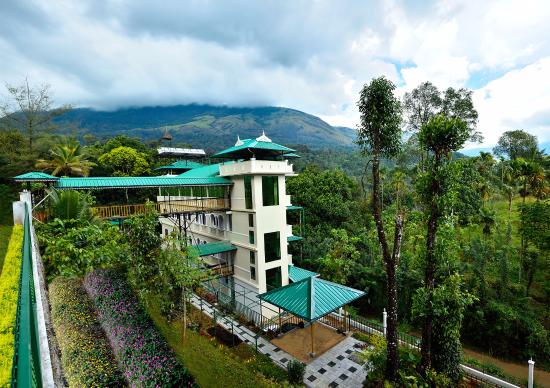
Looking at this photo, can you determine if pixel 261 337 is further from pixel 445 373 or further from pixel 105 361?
pixel 445 373

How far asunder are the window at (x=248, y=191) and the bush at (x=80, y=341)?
27.5 ft

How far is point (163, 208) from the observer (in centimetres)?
1778

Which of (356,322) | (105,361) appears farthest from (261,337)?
(105,361)

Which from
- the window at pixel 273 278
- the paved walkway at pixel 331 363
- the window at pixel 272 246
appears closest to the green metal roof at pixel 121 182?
the window at pixel 272 246

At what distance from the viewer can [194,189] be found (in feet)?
60.3

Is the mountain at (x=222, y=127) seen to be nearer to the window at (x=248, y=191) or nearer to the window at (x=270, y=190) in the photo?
the window at (x=248, y=191)

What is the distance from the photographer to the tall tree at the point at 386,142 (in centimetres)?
761

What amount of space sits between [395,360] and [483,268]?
10811 mm

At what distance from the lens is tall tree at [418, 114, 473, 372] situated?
6961mm

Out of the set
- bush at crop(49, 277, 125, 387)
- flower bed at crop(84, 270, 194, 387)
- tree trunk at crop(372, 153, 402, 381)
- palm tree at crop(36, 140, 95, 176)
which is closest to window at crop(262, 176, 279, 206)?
flower bed at crop(84, 270, 194, 387)

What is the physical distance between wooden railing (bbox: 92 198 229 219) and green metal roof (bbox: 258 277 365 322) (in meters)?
6.54

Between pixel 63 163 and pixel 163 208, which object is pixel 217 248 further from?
pixel 63 163

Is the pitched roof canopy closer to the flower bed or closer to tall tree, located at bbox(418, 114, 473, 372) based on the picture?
the flower bed

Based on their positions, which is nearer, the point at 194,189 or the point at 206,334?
the point at 206,334
